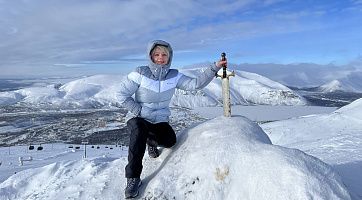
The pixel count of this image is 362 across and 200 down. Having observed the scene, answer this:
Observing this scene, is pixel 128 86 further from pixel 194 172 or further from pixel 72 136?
pixel 72 136

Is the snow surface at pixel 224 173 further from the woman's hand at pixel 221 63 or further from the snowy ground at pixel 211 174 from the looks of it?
the woman's hand at pixel 221 63

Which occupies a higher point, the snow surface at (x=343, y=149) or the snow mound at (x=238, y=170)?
the snow mound at (x=238, y=170)

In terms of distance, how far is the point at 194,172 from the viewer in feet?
23.1

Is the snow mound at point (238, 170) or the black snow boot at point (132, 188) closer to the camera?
the snow mound at point (238, 170)

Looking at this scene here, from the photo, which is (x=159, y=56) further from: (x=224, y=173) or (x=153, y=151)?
(x=224, y=173)

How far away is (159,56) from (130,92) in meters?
0.93

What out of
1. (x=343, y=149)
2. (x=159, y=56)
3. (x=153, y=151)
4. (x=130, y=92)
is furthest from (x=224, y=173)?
(x=343, y=149)

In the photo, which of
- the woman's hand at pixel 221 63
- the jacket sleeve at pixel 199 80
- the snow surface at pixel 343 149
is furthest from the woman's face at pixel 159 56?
the snow surface at pixel 343 149

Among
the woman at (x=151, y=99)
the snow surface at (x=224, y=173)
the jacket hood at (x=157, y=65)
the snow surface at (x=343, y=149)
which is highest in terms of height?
the jacket hood at (x=157, y=65)

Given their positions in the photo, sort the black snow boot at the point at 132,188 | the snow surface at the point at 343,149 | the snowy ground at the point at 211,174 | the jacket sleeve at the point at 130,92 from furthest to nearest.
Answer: the snow surface at the point at 343,149 < the jacket sleeve at the point at 130,92 < the black snow boot at the point at 132,188 < the snowy ground at the point at 211,174

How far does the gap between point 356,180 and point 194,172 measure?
4.25 meters

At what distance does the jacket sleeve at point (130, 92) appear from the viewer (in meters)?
7.83

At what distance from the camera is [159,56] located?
314 inches

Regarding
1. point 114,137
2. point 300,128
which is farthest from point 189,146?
point 114,137
